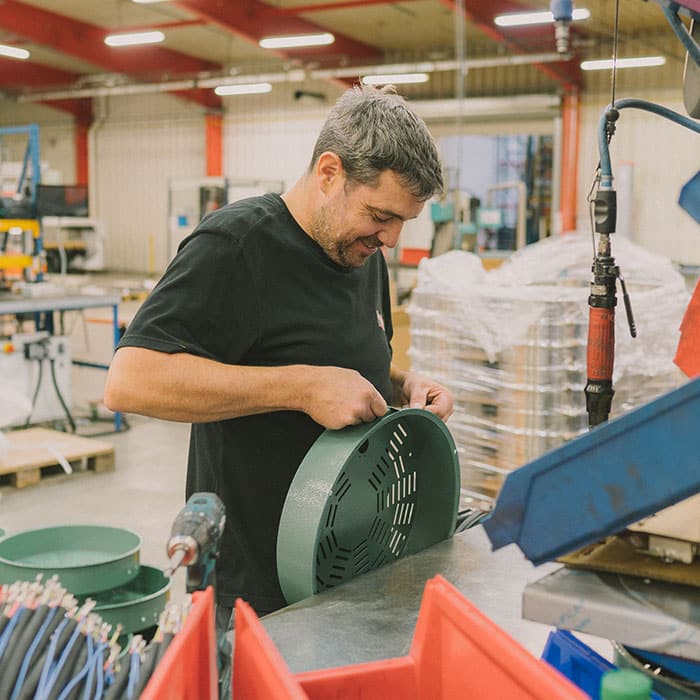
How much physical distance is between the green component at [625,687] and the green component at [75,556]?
6.09 feet

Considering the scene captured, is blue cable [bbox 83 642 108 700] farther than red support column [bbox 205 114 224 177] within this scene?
No

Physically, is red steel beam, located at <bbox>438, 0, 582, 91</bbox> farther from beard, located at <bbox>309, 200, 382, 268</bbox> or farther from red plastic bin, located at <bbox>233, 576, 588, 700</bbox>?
red plastic bin, located at <bbox>233, 576, 588, 700</bbox>

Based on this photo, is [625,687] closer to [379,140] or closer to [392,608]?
[392,608]

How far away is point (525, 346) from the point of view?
3076 mm

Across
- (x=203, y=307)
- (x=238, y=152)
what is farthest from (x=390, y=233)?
(x=238, y=152)

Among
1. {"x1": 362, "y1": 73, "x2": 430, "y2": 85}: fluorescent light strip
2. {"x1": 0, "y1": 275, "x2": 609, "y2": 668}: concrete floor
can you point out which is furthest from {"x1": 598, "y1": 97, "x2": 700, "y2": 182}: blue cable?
{"x1": 362, "y1": 73, "x2": 430, "y2": 85}: fluorescent light strip

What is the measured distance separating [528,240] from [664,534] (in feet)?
36.6

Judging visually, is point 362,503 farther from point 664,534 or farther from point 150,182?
point 150,182

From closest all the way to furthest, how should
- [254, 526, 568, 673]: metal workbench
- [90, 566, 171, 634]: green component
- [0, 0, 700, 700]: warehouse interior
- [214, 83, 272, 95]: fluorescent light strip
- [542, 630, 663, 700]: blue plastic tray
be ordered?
[0, 0, 700, 700]: warehouse interior, [542, 630, 663, 700]: blue plastic tray, [254, 526, 568, 673]: metal workbench, [90, 566, 171, 634]: green component, [214, 83, 272, 95]: fluorescent light strip

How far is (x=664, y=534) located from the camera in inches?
29.4

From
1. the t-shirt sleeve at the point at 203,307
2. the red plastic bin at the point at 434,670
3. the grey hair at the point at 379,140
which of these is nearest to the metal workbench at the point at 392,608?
the red plastic bin at the point at 434,670

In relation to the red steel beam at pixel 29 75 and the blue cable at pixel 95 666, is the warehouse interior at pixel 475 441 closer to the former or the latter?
the blue cable at pixel 95 666

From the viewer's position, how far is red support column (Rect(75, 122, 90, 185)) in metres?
15.5

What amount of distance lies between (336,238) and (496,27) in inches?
356
